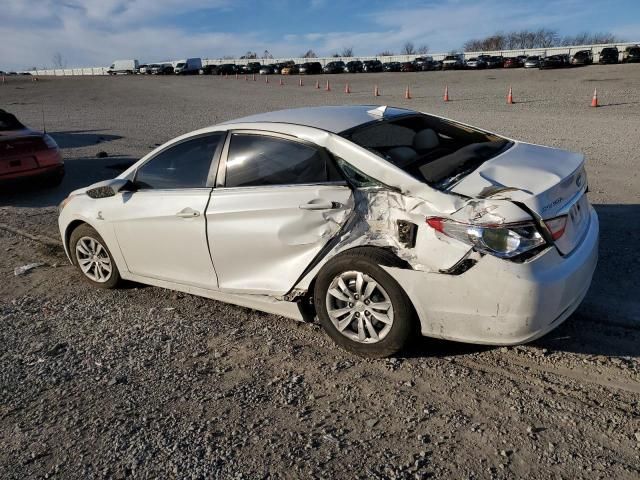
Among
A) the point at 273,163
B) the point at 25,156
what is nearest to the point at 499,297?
the point at 273,163

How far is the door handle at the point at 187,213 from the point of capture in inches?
165

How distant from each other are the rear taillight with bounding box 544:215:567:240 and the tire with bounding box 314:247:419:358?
2.77ft

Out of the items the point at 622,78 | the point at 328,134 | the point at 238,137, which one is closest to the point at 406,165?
the point at 328,134

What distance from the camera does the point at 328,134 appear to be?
378 centimetres

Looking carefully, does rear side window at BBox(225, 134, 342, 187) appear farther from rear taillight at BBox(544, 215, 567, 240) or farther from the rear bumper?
rear taillight at BBox(544, 215, 567, 240)

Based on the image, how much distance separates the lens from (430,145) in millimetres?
4156

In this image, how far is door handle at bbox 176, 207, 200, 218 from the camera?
13.8ft

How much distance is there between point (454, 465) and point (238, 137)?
268 centimetres

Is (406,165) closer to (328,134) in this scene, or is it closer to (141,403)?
(328,134)

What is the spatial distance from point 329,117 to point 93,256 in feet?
8.65

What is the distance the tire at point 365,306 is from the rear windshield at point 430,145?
2.03ft

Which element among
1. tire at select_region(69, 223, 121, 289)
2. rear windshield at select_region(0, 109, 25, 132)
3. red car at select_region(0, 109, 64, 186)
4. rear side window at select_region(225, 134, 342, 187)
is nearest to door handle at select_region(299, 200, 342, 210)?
rear side window at select_region(225, 134, 342, 187)

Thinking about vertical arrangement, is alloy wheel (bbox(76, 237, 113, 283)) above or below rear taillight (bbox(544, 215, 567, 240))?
below

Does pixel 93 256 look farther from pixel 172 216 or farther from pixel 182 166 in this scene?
pixel 182 166
